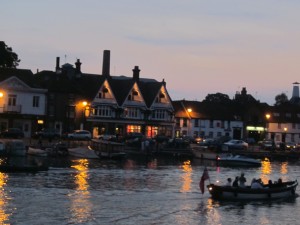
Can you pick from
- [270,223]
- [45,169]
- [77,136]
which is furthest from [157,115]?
[270,223]

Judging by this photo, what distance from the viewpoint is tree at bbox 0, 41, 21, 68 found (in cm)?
13438

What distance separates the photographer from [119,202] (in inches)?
2146

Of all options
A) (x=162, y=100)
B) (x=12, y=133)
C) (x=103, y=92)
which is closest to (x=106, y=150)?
(x=12, y=133)

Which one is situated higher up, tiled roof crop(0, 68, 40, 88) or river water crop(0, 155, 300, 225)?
tiled roof crop(0, 68, 40, 88)

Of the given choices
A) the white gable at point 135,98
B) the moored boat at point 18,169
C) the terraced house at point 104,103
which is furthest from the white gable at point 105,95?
the moored boat at point 18,169

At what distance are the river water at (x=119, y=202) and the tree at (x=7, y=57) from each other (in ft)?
196

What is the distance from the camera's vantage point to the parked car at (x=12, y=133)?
10285cm

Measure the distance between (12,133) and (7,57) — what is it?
3595cm

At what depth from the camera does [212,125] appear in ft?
497

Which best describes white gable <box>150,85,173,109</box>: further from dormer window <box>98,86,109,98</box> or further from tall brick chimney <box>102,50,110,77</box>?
tall brick chimney <box>102,50,110,77</box>

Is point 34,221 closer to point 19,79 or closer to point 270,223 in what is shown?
point 270,223

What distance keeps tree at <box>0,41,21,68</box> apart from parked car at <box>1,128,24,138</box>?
32.0 metres

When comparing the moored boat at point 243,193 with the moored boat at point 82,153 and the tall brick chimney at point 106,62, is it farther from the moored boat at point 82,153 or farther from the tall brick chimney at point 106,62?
the tall brick chimney at point 106,62

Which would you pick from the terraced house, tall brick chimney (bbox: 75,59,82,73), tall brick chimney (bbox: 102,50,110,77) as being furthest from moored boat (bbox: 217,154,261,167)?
tall brick chimney (bbox: 102,50,110,77)
